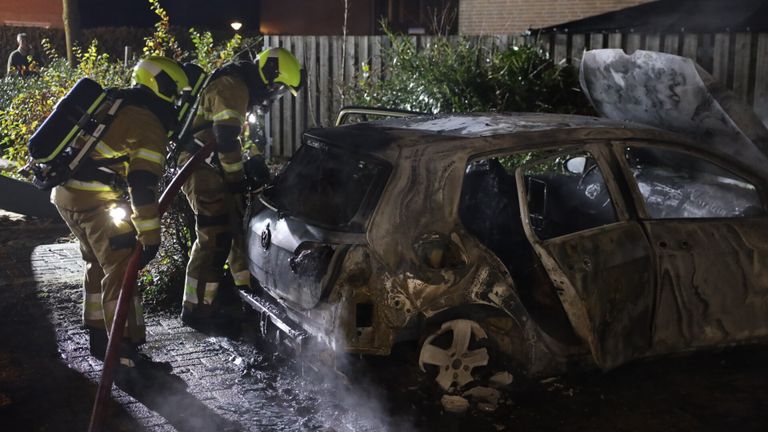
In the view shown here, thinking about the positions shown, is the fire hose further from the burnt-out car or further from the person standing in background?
the person standing in background

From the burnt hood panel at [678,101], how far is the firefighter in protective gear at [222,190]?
2312mm

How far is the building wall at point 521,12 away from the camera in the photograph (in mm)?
17609

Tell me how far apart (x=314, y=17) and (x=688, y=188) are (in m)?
20.9

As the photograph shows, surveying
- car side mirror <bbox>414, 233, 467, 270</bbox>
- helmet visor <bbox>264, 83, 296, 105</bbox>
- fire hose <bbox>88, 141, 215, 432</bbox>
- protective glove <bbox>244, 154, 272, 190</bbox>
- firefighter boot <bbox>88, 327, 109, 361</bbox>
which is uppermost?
helmet visor <bbox>264, 83, 296, 105</bbox>

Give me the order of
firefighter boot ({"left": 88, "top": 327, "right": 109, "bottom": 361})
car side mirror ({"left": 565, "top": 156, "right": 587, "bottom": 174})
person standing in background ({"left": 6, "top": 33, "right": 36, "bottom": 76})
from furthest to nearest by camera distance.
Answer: person standing in background ({"left": 6, "top": 33, "right": 36, "bottom": 76})
car side mirror ({"left": 565, "top": 156, "right": 587, "bottom": 174})
firefighter boot ({"left": 88, "top": 327, "right": 109, "bottom": 361})

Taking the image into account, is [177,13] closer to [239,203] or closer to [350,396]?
[239,203]

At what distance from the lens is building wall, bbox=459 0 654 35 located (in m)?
17.6

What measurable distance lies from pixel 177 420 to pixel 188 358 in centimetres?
99

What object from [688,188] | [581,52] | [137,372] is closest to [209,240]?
[137,372]

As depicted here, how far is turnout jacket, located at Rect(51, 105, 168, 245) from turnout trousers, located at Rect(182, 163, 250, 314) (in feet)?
2.47

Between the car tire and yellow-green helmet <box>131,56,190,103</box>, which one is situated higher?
yellow-green helmet <box>131,56,190,103</box>

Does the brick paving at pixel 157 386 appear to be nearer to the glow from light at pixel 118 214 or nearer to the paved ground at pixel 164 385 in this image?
the paved ground at pixel 164 385

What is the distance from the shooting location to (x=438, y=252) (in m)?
4.50

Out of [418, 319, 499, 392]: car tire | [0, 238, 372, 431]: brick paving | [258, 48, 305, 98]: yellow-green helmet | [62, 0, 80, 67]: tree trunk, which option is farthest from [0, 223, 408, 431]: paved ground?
[62, 0, 80, 67]: tree trunk
